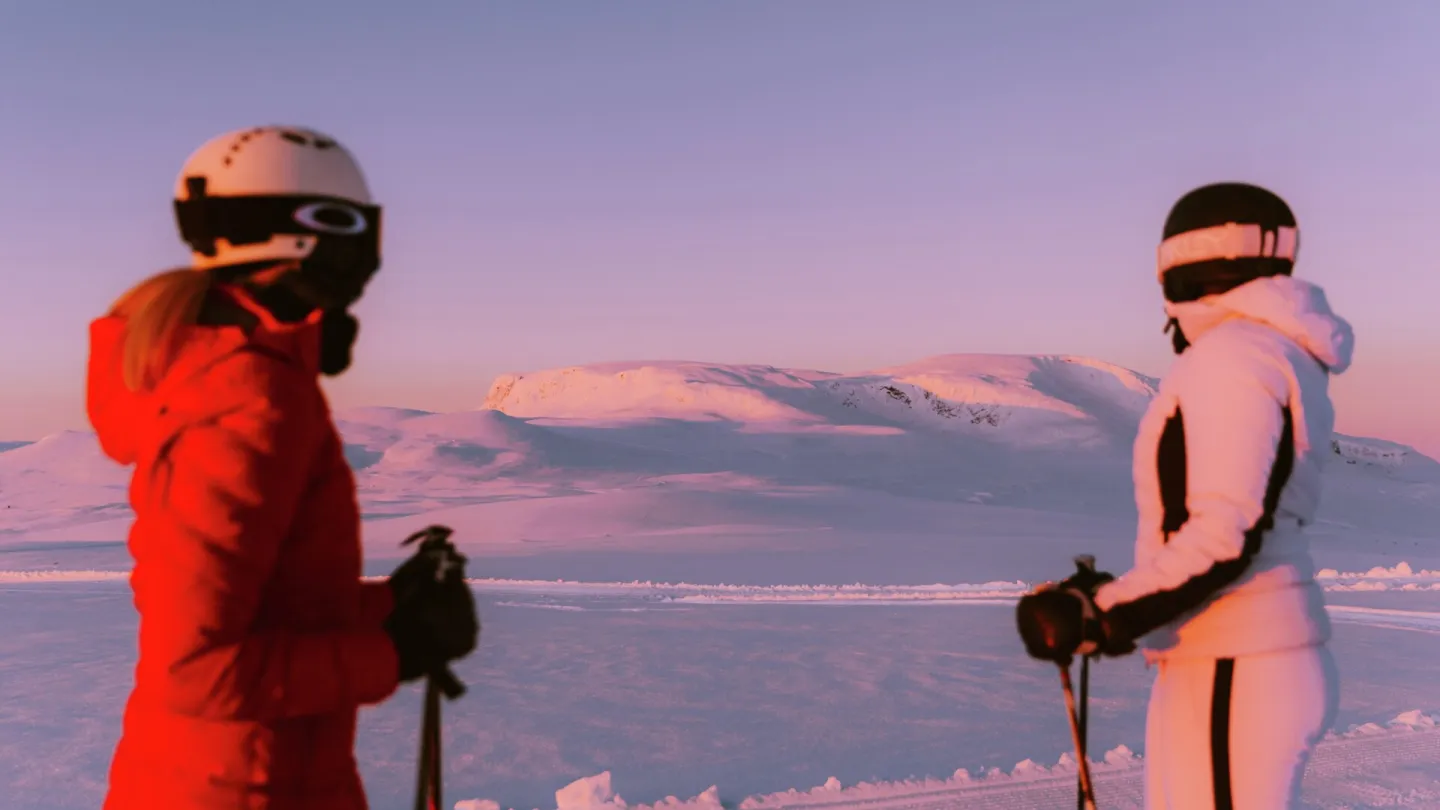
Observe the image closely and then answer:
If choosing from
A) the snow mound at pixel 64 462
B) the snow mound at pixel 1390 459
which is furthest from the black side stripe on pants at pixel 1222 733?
the snow mound at pixel 1390 459

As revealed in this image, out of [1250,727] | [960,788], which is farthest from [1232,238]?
[960,788]

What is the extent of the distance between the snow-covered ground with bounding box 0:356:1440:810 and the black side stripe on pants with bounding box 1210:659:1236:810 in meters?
2.36

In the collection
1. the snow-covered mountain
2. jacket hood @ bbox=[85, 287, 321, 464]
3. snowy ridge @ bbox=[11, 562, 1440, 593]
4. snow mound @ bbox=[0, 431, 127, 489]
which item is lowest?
snow mound @ bbox=[0, 431, 127, 489]

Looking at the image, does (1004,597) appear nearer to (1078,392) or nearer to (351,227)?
(351,227)

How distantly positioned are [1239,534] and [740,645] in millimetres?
5864

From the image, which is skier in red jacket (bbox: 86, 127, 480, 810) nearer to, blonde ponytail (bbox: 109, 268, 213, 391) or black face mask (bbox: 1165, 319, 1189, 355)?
blonde ponytail (bbox: 109, 268, 213, 391)

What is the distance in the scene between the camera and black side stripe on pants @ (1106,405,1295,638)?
2.03 metres

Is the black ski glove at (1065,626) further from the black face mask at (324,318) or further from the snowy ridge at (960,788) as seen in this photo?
the snowy ridge at (960,788)

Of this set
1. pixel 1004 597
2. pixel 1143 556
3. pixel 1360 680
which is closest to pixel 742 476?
pixel 1004 597

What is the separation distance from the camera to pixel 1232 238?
86.2 inches

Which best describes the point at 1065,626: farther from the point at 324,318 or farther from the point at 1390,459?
the point at 1390,459

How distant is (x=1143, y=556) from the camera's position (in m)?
2.24

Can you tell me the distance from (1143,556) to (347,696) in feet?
5.19

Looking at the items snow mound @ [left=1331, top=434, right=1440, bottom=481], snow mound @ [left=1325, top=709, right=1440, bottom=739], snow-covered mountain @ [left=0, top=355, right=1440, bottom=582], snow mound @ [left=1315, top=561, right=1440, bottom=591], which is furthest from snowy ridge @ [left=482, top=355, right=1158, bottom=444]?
snow mound @ [left=1325, top=709, right=1440, bottom=739]
